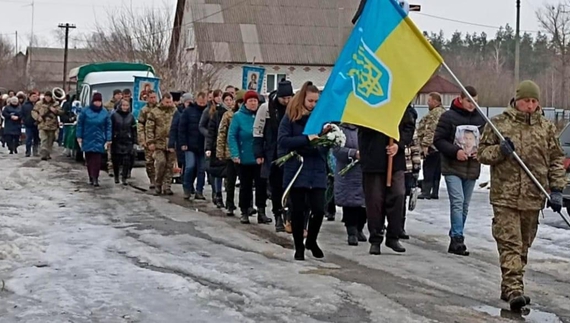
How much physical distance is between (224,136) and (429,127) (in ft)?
12.7

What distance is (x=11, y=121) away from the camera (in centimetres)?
2856

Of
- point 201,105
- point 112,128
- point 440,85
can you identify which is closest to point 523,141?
point 201,105

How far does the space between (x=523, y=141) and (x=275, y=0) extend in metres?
49.4

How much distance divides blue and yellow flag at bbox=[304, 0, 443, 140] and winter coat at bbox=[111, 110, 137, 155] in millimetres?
10438

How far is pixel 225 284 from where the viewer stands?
873 centimetres

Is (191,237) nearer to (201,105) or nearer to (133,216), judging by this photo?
(133,216)

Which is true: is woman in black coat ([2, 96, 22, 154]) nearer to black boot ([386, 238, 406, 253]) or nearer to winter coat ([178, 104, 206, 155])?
winter coat ([178, 104, 206, 155])

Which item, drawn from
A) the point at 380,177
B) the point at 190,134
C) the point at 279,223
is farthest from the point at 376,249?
the point at 190,134

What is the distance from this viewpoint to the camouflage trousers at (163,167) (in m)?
16.8

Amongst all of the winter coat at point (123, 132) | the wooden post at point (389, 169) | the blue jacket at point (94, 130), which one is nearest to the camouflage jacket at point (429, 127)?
the winter coat at point (123, 132)

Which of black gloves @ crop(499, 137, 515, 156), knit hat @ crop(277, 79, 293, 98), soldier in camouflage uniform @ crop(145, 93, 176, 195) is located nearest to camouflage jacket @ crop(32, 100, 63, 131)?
soldier in camouflage uniform @ crop(145, 93, 176, 195)

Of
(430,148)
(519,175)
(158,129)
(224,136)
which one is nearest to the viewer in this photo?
(519,175)

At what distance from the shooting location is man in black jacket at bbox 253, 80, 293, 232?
12273mm

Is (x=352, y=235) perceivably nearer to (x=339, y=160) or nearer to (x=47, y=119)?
(x=339, y=160)
